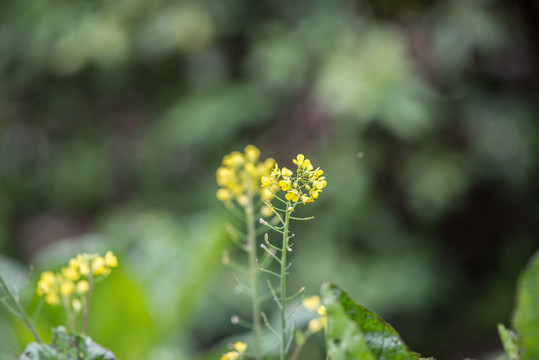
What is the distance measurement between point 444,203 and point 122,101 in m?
2.26

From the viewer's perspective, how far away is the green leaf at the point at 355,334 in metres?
0.37

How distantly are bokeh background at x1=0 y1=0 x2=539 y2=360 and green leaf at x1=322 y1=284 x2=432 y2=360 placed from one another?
3.69 ft

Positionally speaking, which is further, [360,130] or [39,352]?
[360,130]

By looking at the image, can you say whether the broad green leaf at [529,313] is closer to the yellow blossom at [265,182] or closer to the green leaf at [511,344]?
the green leaf at [511,344]

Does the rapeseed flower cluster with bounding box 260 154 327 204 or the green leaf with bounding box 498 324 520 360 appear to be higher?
the rapeseed flower cluster with bounding box 260 154 327 204

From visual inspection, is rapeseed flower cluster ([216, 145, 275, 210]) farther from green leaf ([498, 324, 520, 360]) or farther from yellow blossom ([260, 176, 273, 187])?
green leaf ([498, 324, 520, 360])

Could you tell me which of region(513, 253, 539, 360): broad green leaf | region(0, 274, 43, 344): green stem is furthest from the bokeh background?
region(513, 253, 539, 360): broad green leaf

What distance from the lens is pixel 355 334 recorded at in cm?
37

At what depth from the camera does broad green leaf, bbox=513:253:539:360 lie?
0.40 meters

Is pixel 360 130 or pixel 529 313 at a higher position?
pixel 360 130

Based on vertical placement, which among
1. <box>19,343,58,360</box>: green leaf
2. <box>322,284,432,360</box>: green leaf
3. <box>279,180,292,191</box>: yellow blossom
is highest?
<box>279,180,292,191</box>: yellow blossom

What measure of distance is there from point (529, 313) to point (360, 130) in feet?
5.92

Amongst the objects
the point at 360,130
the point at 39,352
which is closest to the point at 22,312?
the point at 39,352

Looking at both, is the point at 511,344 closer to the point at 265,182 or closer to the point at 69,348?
the point at 265,182
